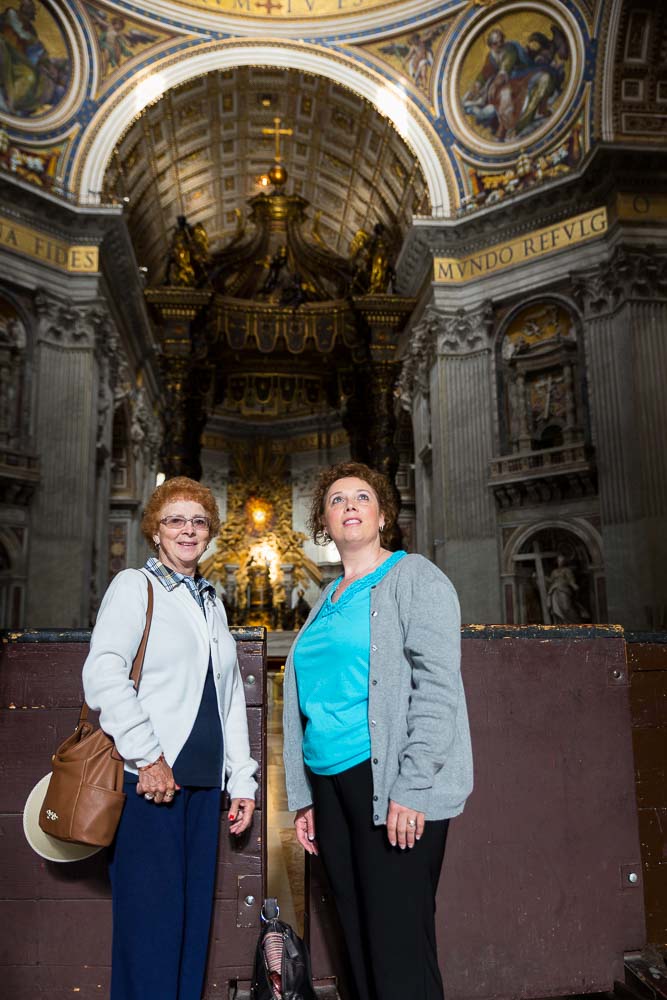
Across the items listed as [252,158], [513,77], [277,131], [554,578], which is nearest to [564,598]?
[554,578]

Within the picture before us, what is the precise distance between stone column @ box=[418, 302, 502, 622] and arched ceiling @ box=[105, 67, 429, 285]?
2915mm

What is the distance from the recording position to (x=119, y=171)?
14445 millimetres

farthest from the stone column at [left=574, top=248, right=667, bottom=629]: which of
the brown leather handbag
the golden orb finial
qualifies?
the brown leather handbag

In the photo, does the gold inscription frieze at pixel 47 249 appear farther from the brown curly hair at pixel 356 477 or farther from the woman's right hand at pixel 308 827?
the woman's right hand at pixel 308 827

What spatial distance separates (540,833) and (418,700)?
1070 millimetres

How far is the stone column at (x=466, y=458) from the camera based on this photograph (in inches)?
489

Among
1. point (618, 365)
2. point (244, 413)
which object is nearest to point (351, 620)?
point (618, 365)

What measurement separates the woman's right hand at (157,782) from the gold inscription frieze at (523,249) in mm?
11752

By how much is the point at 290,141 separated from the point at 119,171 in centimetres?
414

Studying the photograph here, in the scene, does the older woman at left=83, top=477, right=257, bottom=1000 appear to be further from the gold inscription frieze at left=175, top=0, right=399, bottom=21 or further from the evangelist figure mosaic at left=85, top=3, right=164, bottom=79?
the gold inscription frieze at left=175, top=0, right=399, bottom=21

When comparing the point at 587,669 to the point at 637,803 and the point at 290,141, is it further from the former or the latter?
the point at 290,141

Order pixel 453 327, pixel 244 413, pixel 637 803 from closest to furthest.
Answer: pixel 637 803
pixel 453 327
pixel 244 413

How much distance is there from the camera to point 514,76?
43.6 ft

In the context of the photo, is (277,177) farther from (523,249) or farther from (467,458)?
(467,458)
